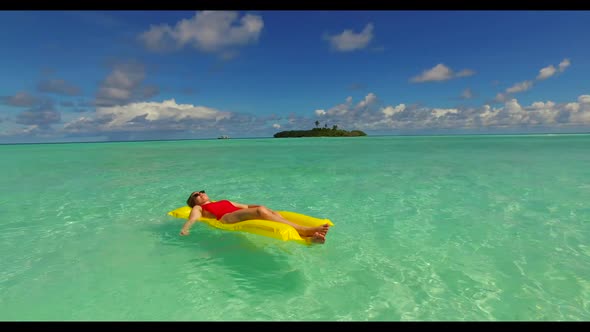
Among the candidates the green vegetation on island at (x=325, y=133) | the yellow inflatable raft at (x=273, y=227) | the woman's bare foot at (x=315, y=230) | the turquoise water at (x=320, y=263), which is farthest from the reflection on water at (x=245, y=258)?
the green vegetation on island at (x=325, y=133)

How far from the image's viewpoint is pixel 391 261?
3.99 meters

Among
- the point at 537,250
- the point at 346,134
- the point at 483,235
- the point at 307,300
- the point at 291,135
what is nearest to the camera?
the point at 307,300

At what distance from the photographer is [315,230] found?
397cm

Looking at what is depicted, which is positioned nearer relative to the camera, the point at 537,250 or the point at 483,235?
the point at 537,250

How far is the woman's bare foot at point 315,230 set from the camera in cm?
392

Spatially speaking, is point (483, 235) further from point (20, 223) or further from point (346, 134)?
point (346, 134)

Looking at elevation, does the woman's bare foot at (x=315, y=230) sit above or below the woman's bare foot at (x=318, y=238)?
above

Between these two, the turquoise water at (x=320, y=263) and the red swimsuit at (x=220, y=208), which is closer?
the turquoise water at (x=320, y=263)

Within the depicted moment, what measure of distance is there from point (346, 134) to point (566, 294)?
384 ft

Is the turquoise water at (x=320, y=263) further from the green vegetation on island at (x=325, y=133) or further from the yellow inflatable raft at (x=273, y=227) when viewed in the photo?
the green vegetation on island at (x=325, y=133)

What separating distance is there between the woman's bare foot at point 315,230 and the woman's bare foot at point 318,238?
29 mm

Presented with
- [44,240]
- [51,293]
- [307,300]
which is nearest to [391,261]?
[307,300]

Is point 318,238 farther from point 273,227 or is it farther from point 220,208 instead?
point 220,208

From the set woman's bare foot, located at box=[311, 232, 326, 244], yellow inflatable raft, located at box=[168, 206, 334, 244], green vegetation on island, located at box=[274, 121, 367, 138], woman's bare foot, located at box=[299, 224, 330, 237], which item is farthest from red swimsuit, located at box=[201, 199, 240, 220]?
green vegetation on island, located at box=[274, 121, 367, 138]
